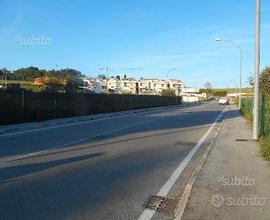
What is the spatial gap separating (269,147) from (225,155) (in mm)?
1298

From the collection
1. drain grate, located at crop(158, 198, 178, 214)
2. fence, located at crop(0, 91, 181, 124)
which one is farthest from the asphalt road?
fence, located at crop(0, 91, 181, 124)

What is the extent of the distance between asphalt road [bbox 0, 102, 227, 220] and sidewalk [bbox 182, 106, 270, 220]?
0.48 metres

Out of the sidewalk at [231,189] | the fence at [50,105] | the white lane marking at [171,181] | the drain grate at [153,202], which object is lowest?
the white lane marking at [171,181]

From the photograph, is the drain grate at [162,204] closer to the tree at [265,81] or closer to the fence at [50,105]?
the fence at [50,105]

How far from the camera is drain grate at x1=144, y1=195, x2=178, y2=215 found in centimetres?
734

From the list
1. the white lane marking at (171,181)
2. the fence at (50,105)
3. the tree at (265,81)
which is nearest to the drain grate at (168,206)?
the white lane marking at (171,181)

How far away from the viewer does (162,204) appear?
7703mm

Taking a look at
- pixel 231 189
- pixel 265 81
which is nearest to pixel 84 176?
pixel 231 189

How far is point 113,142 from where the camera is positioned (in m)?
17.2

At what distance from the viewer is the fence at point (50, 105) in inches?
1059

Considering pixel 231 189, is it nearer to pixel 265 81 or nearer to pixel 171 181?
pixel 171 181

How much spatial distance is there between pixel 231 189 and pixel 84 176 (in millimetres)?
2984

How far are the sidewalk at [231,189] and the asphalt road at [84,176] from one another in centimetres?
48

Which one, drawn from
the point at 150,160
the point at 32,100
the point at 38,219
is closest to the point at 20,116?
the point at 32,100
